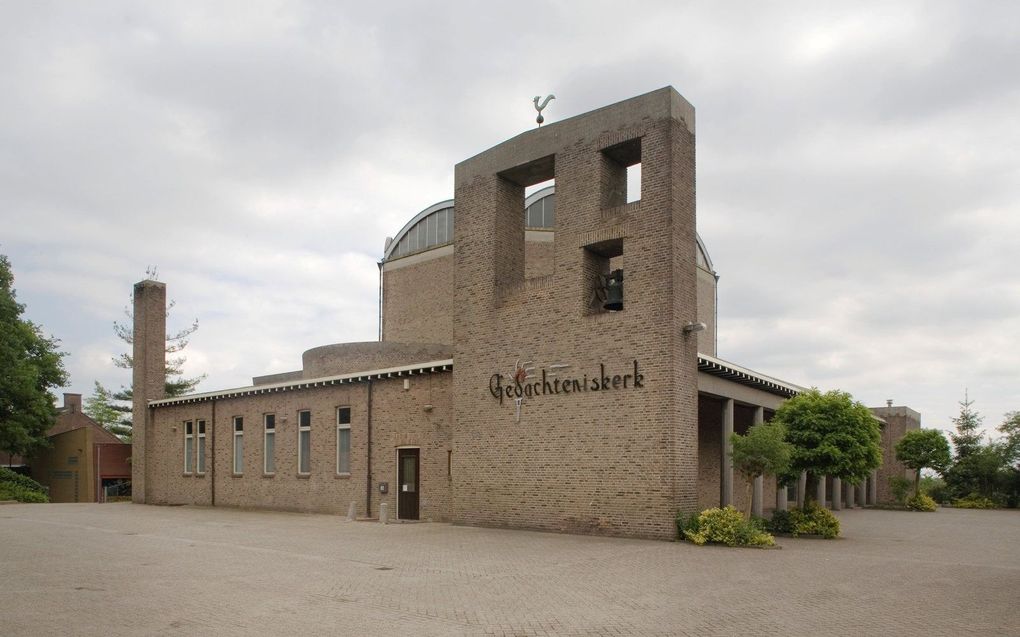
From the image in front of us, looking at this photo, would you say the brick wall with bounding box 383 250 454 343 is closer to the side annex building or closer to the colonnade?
the side annex building

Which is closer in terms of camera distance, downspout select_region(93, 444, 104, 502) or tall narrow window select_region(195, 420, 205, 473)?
tall narrow window select_region(195, 420, 205, 473)

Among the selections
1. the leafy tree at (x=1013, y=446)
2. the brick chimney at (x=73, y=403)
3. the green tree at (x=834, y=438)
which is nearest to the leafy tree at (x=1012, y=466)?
the leafy tree at (x=1013, y=446)

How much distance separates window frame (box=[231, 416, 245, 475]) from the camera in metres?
32.3

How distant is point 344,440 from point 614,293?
39.6ft

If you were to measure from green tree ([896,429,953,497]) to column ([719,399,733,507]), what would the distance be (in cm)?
1843

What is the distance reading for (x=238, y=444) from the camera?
32.7m

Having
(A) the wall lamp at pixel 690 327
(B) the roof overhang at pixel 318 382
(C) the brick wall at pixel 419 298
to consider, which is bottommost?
(B) the roof overhang at pixel 318 382

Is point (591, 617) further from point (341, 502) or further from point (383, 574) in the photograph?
point (341, 502)

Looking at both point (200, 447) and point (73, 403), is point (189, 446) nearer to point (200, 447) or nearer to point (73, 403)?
point (200, 447)

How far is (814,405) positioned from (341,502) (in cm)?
1492

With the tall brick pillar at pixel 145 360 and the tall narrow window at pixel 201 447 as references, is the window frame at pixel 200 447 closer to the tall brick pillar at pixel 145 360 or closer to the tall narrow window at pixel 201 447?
the tall narrow window at pixel 201 447

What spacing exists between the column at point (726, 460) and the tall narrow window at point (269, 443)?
634 inches

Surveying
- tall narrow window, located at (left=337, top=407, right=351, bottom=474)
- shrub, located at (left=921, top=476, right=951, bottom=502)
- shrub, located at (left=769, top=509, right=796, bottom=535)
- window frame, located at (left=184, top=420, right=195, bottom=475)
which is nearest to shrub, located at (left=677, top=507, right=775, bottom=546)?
shrub, located at (left=769, top=509, right=796, bottom=535)

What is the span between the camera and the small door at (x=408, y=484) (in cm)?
2538
